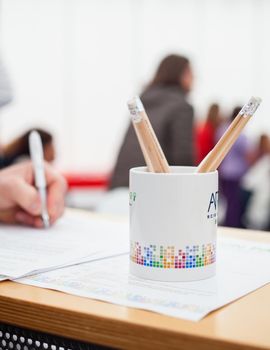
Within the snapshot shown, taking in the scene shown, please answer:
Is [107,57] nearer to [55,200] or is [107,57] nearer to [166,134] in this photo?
[166,134]

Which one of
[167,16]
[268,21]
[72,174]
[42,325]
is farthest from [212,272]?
[268,21]

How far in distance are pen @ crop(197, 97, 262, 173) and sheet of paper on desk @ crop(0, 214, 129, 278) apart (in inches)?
7.1

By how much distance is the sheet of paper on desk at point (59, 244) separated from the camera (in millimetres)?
723

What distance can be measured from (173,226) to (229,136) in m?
0.12

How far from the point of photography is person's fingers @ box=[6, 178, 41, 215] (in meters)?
0.93

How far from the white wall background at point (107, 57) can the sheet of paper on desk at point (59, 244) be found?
485 centimetres

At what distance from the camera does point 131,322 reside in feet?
1.74

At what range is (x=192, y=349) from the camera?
502 millimetres

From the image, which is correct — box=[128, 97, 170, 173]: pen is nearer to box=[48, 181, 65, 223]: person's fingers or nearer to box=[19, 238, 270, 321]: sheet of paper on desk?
box=[19, 238, 270, 321]: sheet of paper on desk

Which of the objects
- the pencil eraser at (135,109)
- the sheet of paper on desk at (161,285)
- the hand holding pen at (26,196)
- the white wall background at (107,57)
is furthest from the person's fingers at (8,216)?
the white wall background at (107,57)

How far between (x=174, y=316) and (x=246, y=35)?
21.7ft

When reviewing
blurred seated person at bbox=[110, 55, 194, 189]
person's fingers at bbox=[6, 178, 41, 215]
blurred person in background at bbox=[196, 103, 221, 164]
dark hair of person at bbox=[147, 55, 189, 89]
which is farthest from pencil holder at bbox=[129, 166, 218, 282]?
blurred person in background at bbox=[196, 103, 221, 164]

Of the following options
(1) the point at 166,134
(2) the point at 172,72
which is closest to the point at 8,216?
(1) the point at 166,134

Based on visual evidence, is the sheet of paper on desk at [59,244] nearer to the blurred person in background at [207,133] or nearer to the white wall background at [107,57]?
the blurred person in background at [207,133]
